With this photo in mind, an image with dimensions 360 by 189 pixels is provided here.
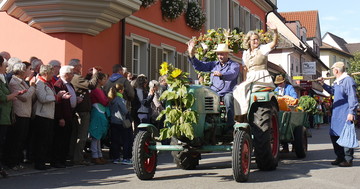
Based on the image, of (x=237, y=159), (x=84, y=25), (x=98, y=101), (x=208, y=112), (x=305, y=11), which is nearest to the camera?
(x=237, y=159)

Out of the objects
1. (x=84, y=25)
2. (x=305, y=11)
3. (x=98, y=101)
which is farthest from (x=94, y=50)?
(x=305, y=11)

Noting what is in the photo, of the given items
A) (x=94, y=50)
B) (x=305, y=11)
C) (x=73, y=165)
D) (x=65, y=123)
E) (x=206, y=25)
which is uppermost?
(x=305, y=11)

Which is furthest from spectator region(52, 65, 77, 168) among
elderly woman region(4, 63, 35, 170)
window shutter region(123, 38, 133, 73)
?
window shutter region(123, 38, 133, 73)

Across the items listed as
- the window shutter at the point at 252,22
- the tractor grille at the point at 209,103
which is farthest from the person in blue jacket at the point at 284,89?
the window shutter at the point at 252,22

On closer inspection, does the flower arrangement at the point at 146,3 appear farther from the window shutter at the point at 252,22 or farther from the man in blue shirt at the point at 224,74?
the window shutter at the point at 252,22

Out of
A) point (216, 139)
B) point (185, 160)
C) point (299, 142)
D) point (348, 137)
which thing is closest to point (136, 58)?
point (299, 142)

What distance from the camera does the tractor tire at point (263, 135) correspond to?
8969mm

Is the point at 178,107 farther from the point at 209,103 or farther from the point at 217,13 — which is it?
the point at 217,13

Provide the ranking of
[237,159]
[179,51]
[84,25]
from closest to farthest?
[237,159] → [84,25] → [179,51]

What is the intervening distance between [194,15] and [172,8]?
2.44 m

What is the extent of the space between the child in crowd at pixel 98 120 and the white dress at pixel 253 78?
10.5ft

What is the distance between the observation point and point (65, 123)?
10805 mm

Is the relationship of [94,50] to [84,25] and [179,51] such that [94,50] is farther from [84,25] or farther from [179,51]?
[179,51]

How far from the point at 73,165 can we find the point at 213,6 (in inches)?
668
